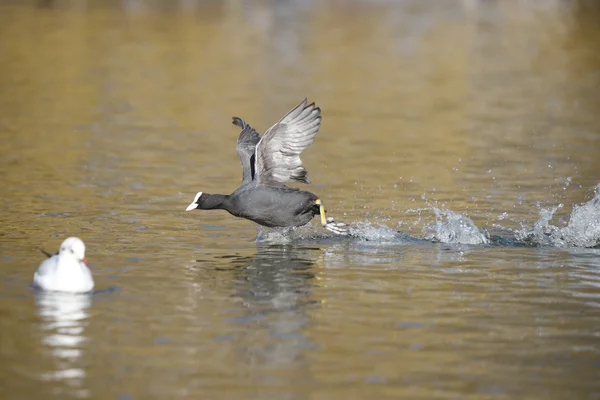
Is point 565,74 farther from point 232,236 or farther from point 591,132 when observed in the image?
point 232,236

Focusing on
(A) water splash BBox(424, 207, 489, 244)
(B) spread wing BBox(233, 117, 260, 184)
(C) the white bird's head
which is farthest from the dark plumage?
(C) the white bird's head

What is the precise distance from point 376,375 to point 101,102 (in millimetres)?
18157

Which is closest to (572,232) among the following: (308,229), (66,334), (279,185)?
(308,229)

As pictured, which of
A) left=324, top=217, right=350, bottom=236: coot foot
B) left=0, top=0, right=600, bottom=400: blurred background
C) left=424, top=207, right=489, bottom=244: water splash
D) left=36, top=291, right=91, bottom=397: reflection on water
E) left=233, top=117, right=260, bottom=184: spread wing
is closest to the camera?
left=36, top=291, right=91, bottom=397: reflection on water

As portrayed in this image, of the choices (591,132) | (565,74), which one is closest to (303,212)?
(591,132)

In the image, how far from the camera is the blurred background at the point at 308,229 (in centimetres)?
865

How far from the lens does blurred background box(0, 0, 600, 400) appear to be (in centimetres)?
865

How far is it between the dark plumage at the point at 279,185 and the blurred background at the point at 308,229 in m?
0.38

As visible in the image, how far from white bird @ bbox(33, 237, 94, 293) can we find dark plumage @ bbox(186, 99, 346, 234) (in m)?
2.68

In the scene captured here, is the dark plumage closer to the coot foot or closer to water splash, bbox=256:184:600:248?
the coot foot

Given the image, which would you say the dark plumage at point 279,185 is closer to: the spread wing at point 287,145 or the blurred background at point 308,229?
the spread wing at point 287,145

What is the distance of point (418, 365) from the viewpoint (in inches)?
341

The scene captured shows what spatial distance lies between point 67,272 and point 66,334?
1051 millimetres

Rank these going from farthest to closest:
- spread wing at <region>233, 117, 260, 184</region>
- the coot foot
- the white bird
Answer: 1. spread wing at <region>233, 117, 260, 184</region>
2. the coot foot
3. the white bird
